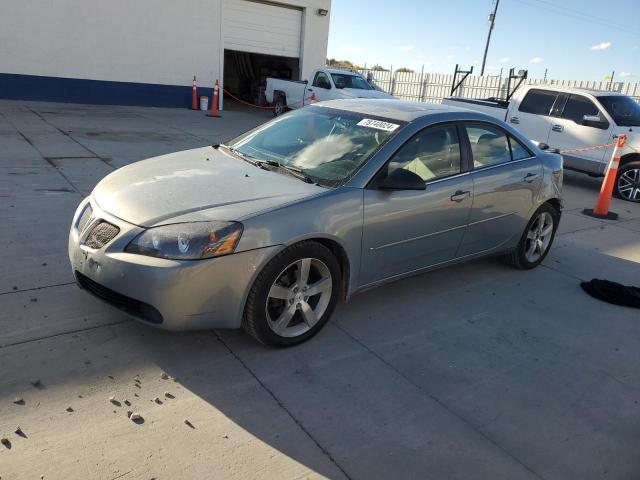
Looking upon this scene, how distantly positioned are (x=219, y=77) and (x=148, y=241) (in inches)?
656

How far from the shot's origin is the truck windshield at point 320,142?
3.72m

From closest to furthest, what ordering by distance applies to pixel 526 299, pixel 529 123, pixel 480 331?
pixel 480 331
pixel 526 299
pixel 529 123

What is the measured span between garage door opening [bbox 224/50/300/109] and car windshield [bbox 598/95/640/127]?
15303 mm

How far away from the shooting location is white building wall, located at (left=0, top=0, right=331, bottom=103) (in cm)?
1476

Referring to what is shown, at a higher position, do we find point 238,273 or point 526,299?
point 238,273

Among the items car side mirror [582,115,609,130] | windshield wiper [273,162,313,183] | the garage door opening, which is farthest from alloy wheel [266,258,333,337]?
the garage door opening

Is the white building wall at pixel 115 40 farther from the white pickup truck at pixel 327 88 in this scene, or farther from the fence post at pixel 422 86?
the fence post at pixel 422 86

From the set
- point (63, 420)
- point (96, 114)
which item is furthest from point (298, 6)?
point (63, 420)

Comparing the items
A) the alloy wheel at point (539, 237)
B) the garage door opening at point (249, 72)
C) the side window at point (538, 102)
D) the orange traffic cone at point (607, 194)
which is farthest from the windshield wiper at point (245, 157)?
the garage door opening at point (249, 72)

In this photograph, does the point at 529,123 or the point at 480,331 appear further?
the point at 529,123

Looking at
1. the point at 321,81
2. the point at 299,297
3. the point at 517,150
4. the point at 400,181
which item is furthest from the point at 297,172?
the point at 321,81

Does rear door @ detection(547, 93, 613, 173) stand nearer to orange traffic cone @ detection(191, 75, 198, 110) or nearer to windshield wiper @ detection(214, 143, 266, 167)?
windshield wiper @ detection(214, 143, 266, 167)

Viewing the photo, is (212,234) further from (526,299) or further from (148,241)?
(526,299)

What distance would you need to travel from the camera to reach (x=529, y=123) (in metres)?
10.4
